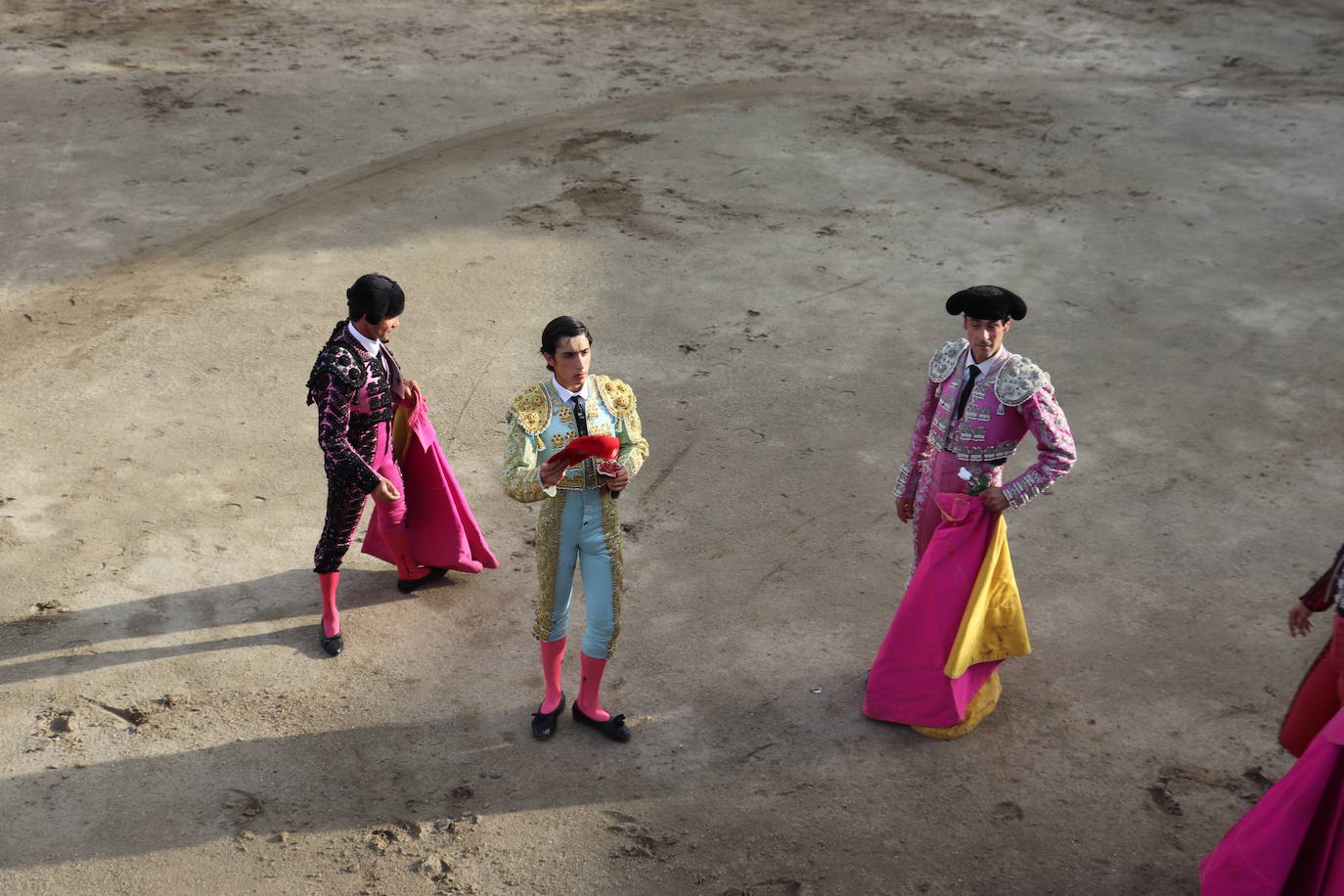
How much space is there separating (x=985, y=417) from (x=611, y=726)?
5.77 feet

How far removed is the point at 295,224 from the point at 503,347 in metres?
2.44

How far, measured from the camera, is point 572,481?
4.29 m

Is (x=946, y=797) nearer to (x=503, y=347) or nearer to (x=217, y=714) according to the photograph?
(x=217, y=714)

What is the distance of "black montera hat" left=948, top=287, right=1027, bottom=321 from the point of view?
4242mm

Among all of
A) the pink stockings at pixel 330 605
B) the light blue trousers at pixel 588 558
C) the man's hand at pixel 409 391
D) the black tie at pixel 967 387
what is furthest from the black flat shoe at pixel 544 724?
the black tie at pixel 967 387

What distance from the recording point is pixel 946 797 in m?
4.37

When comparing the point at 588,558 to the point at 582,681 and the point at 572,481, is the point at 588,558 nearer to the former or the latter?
the point at 572,481

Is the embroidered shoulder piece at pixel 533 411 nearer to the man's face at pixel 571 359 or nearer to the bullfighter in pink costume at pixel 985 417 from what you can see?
the man's face at pixel 571 359

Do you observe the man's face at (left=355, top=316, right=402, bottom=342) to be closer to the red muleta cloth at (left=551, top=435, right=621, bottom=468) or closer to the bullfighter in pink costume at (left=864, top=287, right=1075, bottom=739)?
the red muleta cloth at (left=551, top=435, right=621, bottom=468)

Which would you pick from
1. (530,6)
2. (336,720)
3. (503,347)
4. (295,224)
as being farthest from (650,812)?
(530,6)

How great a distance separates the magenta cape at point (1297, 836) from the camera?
348cm

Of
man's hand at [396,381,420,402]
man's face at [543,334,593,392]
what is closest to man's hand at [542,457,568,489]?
man's face at [543,334,593,392]

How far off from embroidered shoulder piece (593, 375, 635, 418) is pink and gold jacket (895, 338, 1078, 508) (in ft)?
3.56

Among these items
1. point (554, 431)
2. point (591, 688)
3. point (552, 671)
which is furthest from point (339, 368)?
point (591, 688)
